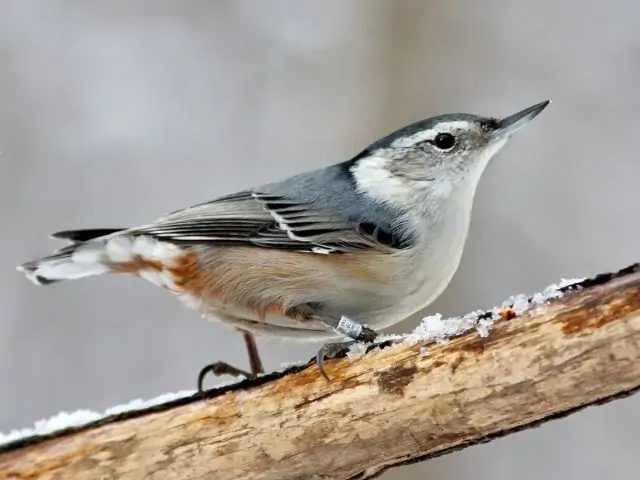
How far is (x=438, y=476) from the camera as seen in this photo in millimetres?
3613

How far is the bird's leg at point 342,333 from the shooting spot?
1.77 metres

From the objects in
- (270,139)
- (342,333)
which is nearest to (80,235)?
(342,333)

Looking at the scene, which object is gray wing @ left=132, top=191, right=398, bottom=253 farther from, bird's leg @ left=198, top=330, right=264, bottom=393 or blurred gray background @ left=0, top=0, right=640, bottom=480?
blurred gray background @ left=0, top=0, right=640, bottom=480

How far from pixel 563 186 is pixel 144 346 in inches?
89.4

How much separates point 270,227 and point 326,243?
0.62 ft

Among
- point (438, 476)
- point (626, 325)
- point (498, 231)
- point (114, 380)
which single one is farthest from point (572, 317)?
point (114, 380)

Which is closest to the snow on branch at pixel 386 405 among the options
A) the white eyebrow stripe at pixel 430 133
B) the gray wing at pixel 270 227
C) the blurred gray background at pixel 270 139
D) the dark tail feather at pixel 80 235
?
the gray wing at pixel 270 227

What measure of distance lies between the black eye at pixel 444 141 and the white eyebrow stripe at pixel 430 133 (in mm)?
13

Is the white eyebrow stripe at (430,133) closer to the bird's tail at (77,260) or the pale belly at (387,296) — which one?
the pale belly at (387,296)

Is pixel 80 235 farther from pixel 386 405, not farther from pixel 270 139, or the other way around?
pixel 270 139

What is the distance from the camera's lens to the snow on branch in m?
1.50

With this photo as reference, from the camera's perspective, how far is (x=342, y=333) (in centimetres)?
200

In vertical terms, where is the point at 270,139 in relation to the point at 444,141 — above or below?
above

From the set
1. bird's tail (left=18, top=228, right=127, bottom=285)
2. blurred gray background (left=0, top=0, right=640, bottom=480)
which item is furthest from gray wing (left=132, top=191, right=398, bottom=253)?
blurred gray background (left=0, top=0, right=640, bottom=480)
